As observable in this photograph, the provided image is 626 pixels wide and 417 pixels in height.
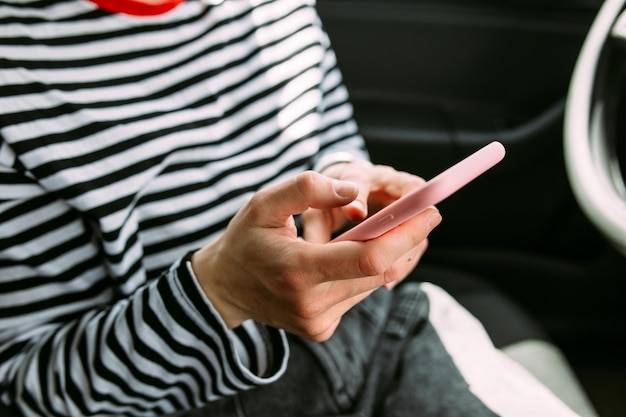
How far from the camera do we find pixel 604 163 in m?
0.67

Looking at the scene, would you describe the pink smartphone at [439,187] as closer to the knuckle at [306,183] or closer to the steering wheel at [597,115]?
the knuckle at [306,183]

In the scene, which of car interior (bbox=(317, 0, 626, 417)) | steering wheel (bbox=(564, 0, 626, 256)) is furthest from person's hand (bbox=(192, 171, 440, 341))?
car interior (bbox=(317, 0, 626, 417))

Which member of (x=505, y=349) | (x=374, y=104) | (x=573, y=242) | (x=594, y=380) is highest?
(x=374, y=104)

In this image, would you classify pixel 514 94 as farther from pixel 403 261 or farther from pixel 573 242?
pixel 403 261

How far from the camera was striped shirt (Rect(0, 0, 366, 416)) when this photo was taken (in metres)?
0.56

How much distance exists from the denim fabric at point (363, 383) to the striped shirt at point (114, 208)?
0.06 m

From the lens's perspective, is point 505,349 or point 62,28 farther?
point 505,349

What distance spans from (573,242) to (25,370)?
923 mm

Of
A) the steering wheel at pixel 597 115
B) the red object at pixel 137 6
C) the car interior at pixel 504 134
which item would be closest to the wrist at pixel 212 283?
the red object at pixel 137 6

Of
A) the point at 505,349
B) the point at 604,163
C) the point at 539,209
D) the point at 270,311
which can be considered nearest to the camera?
the point at 270,311

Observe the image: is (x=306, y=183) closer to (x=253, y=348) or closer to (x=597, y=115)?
(x=253, y=348)

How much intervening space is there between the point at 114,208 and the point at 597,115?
0.50 meters

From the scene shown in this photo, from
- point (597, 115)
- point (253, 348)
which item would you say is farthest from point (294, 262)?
point (597, 115)

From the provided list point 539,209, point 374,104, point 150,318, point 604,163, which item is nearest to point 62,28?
point 150,318
